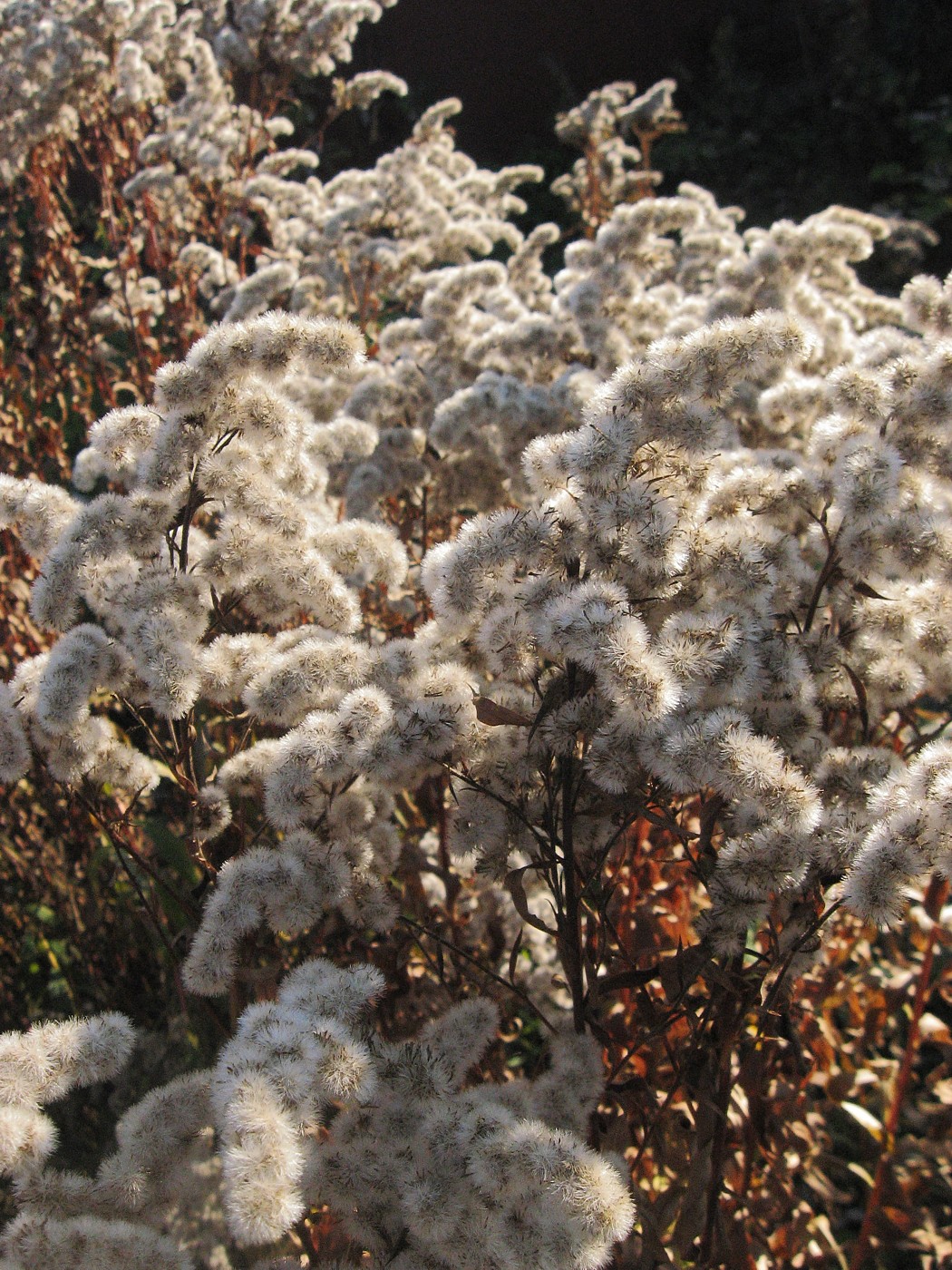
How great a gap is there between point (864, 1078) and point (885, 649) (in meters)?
1.25

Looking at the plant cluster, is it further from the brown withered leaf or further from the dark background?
the dark background

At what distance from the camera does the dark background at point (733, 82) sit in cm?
898

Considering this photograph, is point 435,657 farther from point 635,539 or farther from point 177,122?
point 177,122

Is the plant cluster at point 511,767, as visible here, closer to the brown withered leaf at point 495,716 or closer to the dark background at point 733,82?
the brown withered leaf at point 495,716

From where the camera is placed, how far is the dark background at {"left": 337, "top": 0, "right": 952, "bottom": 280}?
8.98 m

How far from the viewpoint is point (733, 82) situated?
33.2 feet

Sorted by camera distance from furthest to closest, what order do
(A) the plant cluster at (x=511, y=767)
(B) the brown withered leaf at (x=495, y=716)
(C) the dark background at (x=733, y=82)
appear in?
1. (C) the dark background at (x=733, y=82)
2. (B) the brown withered leaf at (x=495, y=716)
3. (A) the plant cluster at (x=511, y=767)

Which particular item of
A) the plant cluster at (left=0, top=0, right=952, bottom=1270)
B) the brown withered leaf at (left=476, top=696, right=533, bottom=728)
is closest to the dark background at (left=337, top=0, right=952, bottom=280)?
the plant cluster at (left=0, top=0, right=952, bottom=1270)

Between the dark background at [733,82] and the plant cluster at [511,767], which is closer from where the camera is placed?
the plant cluster at [511,767]

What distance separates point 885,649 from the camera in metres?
1.61

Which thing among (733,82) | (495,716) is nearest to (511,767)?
(495,716)

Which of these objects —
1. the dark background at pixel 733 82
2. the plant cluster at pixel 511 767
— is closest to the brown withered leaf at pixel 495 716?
the plant cluster at pixel 511 767

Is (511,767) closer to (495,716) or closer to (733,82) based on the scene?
(495,716)

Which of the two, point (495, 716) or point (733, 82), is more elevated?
point (733, 82)
